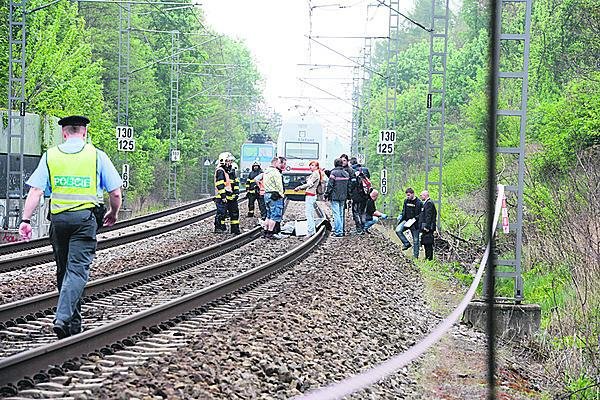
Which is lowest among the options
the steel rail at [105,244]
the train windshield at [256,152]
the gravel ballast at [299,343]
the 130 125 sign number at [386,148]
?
the steel rail at [105,244]

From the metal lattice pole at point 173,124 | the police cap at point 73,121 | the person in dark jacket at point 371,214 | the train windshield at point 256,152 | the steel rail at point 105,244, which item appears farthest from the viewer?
the train windshield at point 256,152

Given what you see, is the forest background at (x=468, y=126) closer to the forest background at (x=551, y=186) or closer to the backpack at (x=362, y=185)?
the forest background at (x=551, y=186)

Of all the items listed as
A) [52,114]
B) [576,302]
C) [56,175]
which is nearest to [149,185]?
[52,114]

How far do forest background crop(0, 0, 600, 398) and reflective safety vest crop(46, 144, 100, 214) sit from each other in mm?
3658

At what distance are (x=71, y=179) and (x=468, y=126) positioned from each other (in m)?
37.3

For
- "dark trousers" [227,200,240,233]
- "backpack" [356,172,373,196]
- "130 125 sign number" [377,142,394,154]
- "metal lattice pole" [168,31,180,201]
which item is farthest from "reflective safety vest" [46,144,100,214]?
"metal lattice pole" [168,31,180,201]

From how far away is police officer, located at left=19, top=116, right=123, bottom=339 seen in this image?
930 centimetres

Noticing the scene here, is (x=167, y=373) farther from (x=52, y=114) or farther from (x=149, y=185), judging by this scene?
(x=149, y=185)

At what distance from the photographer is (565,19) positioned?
3562 centimetres

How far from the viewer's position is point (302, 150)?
46.4 meters

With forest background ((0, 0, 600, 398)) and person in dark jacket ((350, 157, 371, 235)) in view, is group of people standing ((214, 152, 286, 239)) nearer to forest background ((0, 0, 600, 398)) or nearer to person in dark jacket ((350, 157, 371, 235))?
person in dark jacket ((350, 157, 371, 235))

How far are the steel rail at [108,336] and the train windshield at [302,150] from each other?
1214 inches

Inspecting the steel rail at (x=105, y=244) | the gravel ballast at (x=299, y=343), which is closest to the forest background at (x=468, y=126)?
the gravel ballast at (x=299, y=343)

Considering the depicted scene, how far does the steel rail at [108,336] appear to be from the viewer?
7.59 metres
